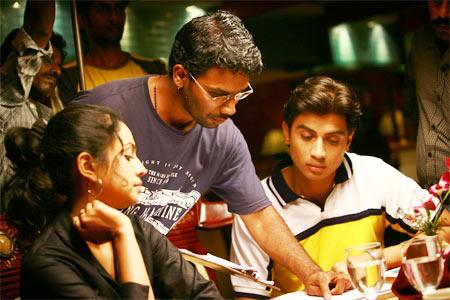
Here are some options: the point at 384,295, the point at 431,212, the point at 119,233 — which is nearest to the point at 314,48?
the point at 431,212

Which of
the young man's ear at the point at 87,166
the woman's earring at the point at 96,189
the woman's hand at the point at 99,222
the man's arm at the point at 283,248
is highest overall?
the young man's ear at the point at 87,166

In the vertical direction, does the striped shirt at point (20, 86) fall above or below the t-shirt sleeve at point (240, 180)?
above

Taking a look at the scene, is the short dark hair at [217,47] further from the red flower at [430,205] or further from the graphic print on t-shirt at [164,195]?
the red flower at [430,205]

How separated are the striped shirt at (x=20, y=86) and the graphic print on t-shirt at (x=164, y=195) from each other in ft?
1.99

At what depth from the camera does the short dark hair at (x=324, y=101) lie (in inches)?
97.0

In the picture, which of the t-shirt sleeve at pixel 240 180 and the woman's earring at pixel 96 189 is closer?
the woman's earring at pixel 96 189

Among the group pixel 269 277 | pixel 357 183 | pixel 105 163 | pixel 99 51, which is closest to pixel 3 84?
pixel 99 51

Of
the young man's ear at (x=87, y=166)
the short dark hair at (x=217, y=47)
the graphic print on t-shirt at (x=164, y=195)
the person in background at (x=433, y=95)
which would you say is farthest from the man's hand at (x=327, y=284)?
the person in background at (x=433, y=95)

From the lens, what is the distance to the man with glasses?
1986 mm

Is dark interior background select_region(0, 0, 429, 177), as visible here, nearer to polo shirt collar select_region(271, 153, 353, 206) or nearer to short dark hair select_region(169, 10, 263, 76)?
polo shirt collar select_region(271, 153, 353, 206)

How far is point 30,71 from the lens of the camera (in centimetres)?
253

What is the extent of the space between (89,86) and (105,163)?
1.22 m

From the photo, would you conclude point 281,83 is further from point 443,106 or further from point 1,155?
point 1,155

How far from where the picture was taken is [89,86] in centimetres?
277
